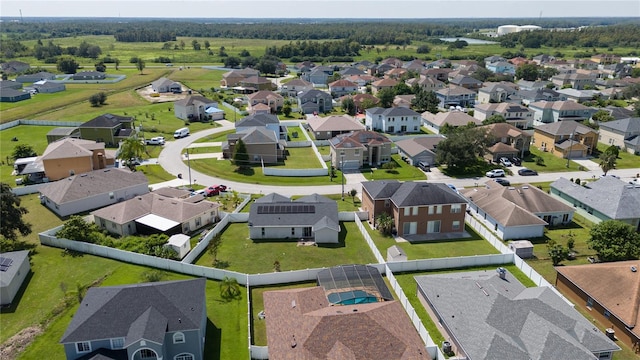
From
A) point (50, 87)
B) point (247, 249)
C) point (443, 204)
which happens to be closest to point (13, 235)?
point (247, 249)

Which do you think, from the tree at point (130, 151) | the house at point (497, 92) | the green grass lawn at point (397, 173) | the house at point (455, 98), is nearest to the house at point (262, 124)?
the tree at point (130, 151)

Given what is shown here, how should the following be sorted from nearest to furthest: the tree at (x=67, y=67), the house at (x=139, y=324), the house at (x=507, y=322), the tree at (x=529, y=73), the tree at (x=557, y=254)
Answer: the house at (x=139, y=324), the house at (x=507, y=322), the tree at (x=557, y=254), the tree at (x=529, y=73), the tree at (x=67, y=67)

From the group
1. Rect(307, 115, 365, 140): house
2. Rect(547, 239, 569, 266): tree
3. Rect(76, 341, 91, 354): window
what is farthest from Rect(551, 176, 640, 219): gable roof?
Rect(76, 341, 91, 354): window

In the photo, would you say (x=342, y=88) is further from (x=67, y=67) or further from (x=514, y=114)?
(x=67, y=67)

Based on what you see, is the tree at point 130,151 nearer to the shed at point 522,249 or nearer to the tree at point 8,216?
the tree at point 8,216

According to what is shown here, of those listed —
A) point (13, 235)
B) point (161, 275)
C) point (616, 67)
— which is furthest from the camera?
point (616, 67)

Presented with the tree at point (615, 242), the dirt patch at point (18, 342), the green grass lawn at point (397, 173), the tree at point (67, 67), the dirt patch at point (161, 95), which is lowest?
the dirt patch at point (18, 342)

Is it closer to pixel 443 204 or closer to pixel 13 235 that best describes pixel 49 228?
pixel 13 235
